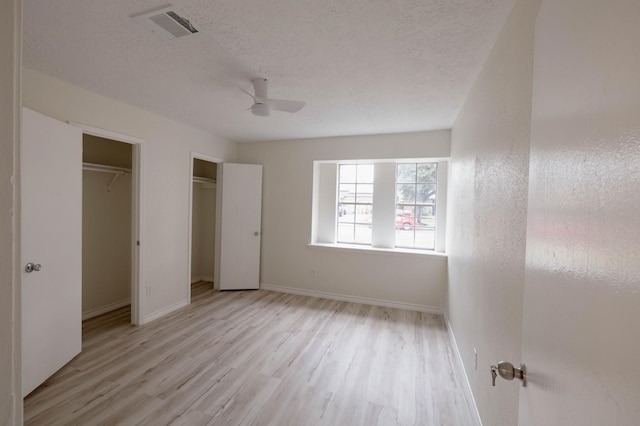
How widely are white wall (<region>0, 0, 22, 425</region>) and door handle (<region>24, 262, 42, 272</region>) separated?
220 centimetres

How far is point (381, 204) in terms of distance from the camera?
Result: 4113 millimetres

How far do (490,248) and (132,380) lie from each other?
2.70m

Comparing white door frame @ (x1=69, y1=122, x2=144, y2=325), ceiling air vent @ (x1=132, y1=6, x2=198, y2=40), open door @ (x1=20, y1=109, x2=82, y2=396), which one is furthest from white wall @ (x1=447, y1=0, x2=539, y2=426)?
white door frame @ (x1=69, y1=122, x2=144, y2=325)

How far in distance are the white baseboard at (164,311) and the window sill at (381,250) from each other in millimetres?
1882

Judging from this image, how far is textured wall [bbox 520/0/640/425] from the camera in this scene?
39cm

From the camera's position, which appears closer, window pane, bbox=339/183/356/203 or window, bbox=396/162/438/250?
window, bbox=396/162/438/250

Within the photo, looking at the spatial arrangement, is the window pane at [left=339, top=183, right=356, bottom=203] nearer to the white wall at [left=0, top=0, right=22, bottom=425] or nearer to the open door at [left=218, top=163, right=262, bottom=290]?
the open door at [left=218, top=163, right=262, bottom=290]

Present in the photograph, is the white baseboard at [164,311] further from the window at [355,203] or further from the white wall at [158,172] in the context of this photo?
the window at [355,203]

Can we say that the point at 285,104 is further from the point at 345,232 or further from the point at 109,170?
the point at 345,232

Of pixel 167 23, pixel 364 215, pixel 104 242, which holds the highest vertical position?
pixel 167 23

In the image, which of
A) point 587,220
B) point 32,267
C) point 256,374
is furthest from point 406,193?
point 32,267

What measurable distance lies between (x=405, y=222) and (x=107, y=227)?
Answer: 3980 mm

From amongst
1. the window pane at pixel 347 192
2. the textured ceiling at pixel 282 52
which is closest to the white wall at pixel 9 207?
the textured ceiling at pixel 282 52

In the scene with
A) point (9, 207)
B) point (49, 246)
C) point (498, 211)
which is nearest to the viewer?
point (9, 207)
